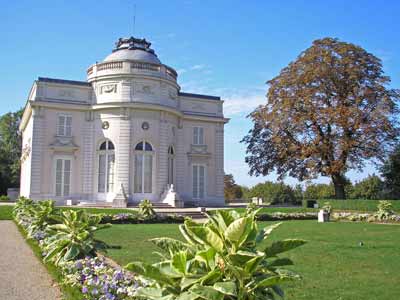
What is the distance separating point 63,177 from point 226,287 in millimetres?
26958

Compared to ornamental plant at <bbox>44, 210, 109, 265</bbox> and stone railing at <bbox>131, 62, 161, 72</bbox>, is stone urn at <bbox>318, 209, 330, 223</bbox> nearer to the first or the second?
stone railing at <bbox>131, 62, 161, 72</bbox>

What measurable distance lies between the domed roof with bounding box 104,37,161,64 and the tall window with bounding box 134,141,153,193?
239 inches

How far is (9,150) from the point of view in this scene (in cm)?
5050

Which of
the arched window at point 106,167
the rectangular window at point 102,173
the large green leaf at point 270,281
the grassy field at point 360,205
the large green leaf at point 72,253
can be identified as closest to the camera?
the large green leaf at point 270,281

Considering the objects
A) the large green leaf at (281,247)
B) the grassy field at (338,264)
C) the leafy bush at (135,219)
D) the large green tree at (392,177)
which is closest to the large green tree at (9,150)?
the leafy bush at (135,219)

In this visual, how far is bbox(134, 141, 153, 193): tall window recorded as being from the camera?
93.2 feet

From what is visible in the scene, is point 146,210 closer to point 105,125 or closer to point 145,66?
point 105,125

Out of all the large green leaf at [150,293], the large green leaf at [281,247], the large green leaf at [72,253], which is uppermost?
the large green leaf at [281,247]

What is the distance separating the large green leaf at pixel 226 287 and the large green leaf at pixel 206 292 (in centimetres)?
3

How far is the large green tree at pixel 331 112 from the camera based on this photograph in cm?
2922

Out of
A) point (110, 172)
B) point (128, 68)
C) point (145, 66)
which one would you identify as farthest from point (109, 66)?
point (110, 172)

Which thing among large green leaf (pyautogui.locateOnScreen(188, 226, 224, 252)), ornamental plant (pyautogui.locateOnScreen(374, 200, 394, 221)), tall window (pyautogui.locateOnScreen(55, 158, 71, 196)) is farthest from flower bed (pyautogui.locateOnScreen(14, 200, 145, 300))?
tall window (pyautogui.locateOnScreen(55, 158, 71, 196))

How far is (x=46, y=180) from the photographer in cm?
2781

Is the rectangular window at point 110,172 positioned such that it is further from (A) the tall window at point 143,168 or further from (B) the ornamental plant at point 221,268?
(B) the ornamental plant at point 221,268
